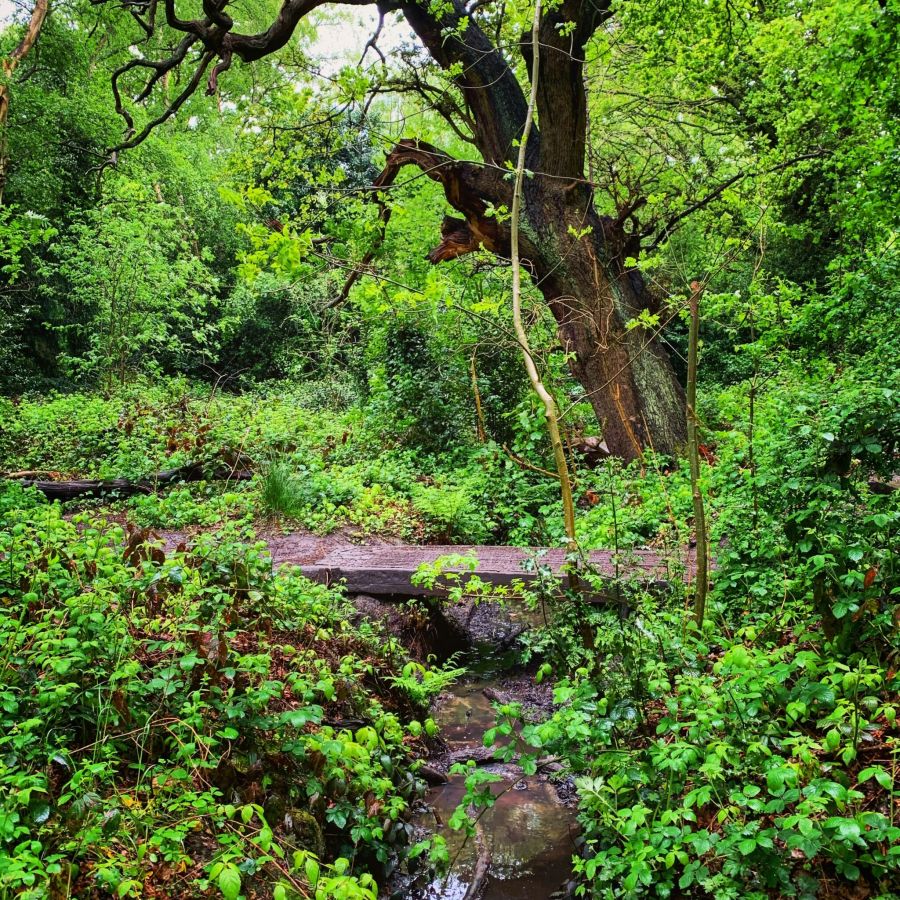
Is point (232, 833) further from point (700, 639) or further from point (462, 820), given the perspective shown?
point (700, 639)

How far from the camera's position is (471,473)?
7.89 m

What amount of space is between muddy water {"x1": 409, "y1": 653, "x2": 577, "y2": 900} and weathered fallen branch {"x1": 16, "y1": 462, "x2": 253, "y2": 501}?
5.21 m

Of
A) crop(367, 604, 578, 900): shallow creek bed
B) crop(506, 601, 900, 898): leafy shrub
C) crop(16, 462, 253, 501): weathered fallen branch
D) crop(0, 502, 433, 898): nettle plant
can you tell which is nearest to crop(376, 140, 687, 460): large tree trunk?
crop(367, 604, 578, 900): shallow creek bed

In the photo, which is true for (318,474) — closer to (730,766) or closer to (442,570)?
(442,570)

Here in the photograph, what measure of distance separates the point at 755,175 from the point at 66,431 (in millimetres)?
10335

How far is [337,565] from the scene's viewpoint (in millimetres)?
5273

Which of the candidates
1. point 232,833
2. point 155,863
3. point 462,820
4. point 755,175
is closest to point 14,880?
point 155,863

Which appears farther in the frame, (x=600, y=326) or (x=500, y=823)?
(x=600, y=326)

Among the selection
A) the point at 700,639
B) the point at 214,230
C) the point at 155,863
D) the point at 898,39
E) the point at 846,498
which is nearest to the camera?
the point at 155,863

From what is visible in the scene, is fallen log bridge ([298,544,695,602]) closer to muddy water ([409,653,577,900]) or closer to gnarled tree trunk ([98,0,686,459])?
muddy water ([409,653,577,900])

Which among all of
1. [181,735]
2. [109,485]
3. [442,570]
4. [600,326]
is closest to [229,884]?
[181,735]

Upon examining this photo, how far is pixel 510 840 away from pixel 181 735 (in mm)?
1859

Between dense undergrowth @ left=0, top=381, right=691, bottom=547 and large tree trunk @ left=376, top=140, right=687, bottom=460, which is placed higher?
large tree trunk @ left=376, top=140, right=687, bottom=460

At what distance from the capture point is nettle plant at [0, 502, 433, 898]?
2.05 metres
